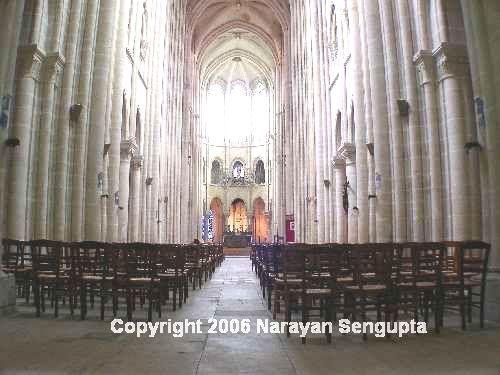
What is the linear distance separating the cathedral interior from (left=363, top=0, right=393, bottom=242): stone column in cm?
4

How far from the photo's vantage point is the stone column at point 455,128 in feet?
32.5

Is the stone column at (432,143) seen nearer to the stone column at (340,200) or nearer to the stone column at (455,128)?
the stone column at (455,128)

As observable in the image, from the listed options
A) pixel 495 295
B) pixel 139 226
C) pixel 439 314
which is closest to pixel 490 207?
pixel 495 295

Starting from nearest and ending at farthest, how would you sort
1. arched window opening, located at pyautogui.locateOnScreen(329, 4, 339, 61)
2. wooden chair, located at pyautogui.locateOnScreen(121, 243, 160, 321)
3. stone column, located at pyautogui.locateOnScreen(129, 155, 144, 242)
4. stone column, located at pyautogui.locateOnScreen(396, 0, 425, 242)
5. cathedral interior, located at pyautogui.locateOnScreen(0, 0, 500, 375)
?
cathedral interior, located at pyautogui.locateOnScreen(0, 0, 500, 375)
wooden chair, located at pyautogui.locateOnScreen(121, 243, 160, 321)
stone column, located at pyautogui.locateOnScreen(396, 0, 425, 242)
stone column, located at pyautogui.locateOnScreen(129, 155, 144, 242)
arched window opening, located at pyautogui.locateOnScreen(329, 4, 339, 61)

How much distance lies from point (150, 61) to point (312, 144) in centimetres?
1002

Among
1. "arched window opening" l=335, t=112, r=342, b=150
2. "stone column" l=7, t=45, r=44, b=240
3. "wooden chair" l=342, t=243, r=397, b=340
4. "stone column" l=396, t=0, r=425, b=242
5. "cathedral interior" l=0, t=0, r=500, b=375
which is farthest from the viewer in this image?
"arched window opening" l=335, t=112, r=342, b=150

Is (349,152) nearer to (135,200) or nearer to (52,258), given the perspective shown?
(135,200)

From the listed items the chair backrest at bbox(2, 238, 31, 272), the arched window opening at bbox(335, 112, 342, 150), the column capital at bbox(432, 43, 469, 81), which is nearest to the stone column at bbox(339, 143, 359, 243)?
the arched window opening at bbox(335, 112, 342, 150)

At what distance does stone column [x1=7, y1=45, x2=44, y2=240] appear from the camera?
9859 millimetres

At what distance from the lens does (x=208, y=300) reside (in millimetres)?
9523

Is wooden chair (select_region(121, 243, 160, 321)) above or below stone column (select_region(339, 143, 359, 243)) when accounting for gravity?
below

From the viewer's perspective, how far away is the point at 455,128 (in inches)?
406

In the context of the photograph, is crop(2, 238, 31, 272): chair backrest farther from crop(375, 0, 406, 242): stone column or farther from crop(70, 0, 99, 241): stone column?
crop(375, 0, 406, 242): stone column

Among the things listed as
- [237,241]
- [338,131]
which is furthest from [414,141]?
[237,241]
